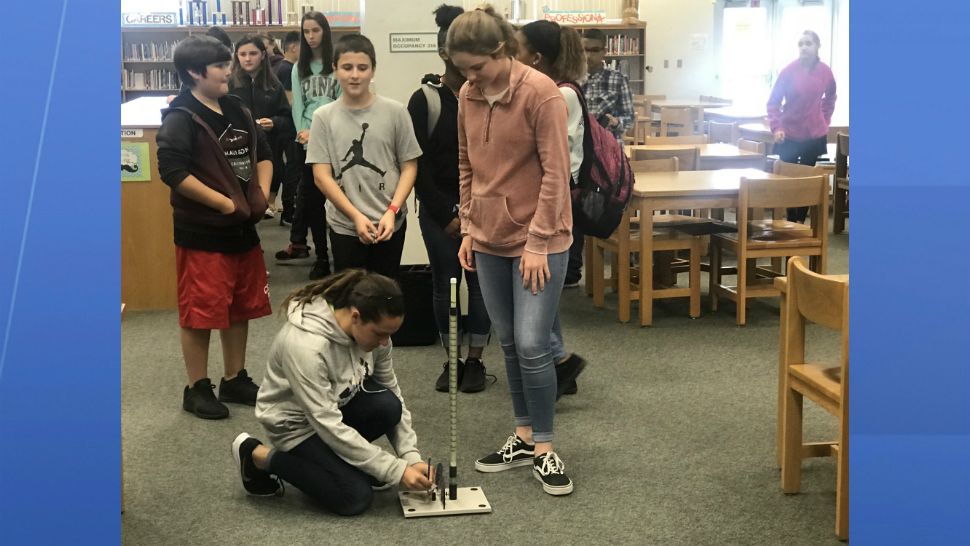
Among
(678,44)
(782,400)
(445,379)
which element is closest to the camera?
(782,400)

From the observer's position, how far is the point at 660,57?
15.4 meters

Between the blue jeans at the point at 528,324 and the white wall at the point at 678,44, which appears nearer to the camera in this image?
the blue jeans at the point at 528,324

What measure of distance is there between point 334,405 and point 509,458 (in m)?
0.69

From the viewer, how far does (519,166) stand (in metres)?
3.22

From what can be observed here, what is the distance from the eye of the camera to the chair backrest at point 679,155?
6.79 metres

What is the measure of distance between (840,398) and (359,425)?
4.50 ft

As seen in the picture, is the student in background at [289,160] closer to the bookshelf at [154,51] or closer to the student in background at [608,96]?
the student in background at [608,96]

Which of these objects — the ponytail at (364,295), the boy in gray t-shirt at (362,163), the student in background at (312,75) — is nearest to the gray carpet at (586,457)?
the ponytail at (364,295)

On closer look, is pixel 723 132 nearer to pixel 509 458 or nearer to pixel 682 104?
pixel 682 104

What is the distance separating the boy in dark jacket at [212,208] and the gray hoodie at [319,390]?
88 cm

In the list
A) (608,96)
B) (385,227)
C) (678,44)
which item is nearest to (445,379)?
(385,227)
